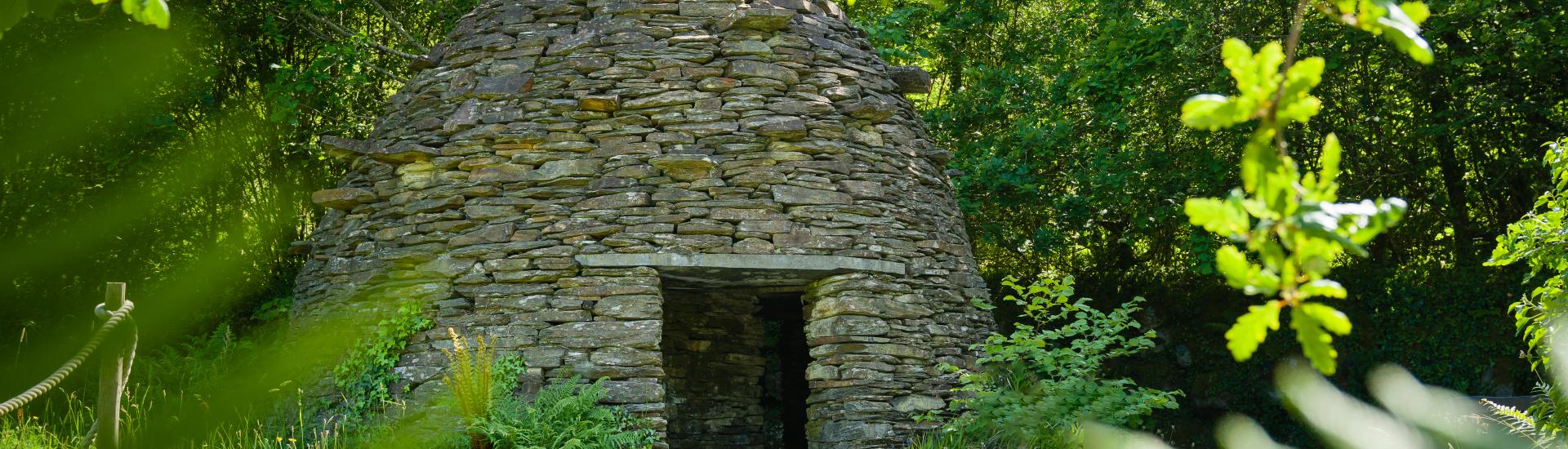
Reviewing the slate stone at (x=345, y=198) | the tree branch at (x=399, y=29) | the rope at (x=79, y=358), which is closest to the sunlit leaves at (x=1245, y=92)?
the rope at (x=79, y=358)

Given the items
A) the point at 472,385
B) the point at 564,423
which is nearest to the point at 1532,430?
the point at 564,423

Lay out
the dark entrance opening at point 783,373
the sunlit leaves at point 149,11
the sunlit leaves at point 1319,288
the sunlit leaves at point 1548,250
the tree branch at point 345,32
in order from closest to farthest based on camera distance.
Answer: the sunlit leaves at point 1319,288
the sunlit leaves at point 149,11
the sunlit leaves at point 1548,250
the dark entrance opening at point 783,373
the tree branch at point 345,32

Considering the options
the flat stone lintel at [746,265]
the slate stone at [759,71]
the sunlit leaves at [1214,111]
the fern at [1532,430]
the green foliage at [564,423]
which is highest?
the slate stone at [759,71]

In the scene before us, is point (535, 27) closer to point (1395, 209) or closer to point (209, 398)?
point (209, 398)

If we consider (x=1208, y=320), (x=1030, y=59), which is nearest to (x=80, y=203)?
(x=1030, y=59)

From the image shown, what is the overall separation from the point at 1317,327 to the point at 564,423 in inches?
176

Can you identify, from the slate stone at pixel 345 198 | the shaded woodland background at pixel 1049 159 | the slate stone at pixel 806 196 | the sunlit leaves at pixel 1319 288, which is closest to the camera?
the sunlit leaves at pixel 1319 288

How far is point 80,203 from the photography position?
996 cm

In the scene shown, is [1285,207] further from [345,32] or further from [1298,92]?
[345,32]

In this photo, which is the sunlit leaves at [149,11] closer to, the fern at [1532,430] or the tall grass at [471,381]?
the tall grass at [471,381]

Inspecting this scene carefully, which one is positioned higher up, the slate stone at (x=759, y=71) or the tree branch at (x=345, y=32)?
the tree branch at (x=345, y=32)

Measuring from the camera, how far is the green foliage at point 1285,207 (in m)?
1.33

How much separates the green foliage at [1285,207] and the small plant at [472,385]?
4.26 m

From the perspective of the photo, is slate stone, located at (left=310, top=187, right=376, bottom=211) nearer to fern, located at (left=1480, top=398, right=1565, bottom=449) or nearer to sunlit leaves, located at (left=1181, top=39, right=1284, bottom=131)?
fern, located at (left=1480, top=398, right=1565, bottom=449)
